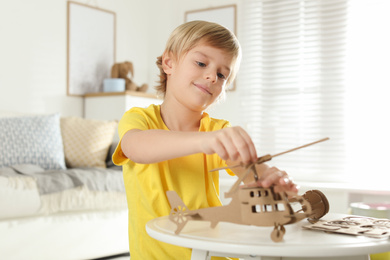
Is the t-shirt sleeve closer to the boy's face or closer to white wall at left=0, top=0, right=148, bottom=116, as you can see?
the boy's face

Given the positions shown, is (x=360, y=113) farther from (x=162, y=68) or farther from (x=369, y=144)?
(x=162, y=68)

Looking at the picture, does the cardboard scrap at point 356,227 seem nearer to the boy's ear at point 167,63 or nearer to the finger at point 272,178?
the finger at point 272,178

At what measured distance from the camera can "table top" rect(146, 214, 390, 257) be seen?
697mm

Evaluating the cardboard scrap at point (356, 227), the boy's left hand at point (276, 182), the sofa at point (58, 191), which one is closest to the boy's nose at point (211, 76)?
the boy's left hand at point (276, 182)

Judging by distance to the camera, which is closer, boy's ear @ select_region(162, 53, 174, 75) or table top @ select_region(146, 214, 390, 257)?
table top @ select_region(146, 214, 390, 257)

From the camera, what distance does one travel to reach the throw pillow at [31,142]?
2885mm

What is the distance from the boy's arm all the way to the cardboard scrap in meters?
0.21

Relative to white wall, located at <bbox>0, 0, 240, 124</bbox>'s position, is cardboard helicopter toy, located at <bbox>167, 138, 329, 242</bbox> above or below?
below

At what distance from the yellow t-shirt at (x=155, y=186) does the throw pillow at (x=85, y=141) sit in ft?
7.23

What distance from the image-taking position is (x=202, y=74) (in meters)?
1.10

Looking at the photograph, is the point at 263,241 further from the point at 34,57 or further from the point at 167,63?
the point at 34,57

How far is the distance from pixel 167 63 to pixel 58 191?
159 centimetres

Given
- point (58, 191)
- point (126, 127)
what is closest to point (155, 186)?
point (126, 127)

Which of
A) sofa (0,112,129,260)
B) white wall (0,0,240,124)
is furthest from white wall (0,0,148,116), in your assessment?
sofa (0,112,129,260)
